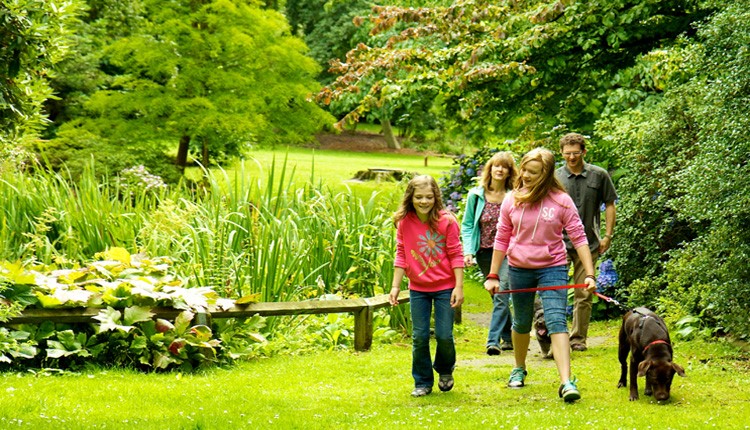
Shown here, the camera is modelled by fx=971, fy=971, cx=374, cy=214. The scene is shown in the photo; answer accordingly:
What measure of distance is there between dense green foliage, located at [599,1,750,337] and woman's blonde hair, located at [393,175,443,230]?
2399 mm

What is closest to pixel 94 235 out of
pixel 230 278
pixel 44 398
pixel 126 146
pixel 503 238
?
pixel 230 278

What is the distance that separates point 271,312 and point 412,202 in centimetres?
230

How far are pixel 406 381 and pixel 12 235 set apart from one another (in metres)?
5.21

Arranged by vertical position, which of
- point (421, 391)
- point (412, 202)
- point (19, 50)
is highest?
point (19, 50)

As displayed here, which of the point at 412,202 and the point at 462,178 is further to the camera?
the point at 462,178

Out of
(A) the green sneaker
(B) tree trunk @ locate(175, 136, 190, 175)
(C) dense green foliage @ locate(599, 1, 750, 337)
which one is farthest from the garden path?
(B) tree trunk @ locate(175, 136, 190, 175)

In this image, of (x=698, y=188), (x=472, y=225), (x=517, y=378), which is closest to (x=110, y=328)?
(x=517, y=378)

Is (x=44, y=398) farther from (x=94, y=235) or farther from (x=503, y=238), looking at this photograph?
(x=94, y=235)

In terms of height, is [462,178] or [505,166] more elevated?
[505,166]

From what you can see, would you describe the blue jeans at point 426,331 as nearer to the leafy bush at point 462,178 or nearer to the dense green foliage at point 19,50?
the dense green foliage at point 19,50

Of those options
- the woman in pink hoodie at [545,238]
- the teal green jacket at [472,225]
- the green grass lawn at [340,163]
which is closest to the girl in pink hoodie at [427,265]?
the woman in pink hoodie at [545,238]

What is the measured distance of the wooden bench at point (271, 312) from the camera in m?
7.60

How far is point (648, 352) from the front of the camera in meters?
6.45

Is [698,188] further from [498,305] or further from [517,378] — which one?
[517,378]
